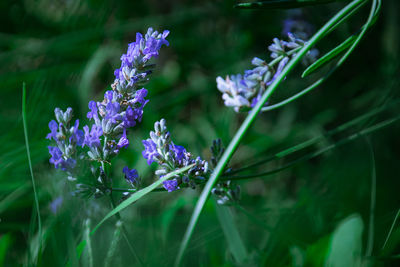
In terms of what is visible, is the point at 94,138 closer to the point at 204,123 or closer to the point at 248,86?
the point at 248,86

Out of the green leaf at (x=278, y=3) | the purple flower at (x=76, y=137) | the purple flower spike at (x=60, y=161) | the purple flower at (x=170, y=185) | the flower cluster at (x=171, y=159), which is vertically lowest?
the purple flower at (x=170, y=185)

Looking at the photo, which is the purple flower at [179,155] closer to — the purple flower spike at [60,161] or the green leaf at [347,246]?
the purple flower spike at [60,161]

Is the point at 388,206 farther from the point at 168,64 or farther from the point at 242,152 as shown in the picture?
the point at 168,64

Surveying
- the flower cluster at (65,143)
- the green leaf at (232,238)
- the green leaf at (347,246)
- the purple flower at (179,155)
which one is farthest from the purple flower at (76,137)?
the green leaf at (347,246)

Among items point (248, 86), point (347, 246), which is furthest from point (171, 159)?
point (347, 246)

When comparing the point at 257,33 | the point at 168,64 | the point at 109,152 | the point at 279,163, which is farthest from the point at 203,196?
the point at 168,64
